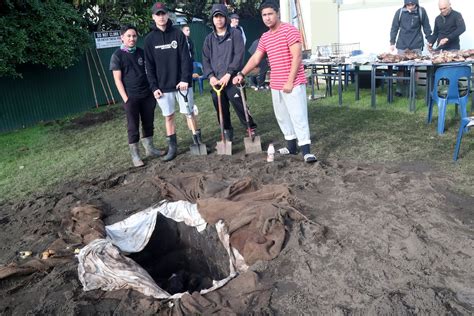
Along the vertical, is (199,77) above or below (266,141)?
above

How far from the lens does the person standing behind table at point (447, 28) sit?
8102mm

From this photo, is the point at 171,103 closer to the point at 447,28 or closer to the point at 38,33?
the point at 38,33

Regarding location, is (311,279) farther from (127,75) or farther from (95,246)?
(127,75)

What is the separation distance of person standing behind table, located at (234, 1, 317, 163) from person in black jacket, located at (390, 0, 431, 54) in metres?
4.43

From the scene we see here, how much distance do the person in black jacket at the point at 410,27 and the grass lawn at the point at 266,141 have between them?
1.08m

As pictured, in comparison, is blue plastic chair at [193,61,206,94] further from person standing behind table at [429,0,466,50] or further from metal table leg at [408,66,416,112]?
person standing behind table at [429,0,466,50]

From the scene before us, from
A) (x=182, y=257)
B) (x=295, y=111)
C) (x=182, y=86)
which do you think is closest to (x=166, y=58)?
(x=182, y=86)

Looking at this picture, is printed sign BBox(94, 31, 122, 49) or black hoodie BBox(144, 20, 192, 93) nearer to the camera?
black hoodie BBox(144, 20, 192, 93)

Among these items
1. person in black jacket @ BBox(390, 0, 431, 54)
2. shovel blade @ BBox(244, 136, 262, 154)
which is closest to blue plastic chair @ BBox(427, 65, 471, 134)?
person in black jacket @ BBox(390, 0, 431, 54)

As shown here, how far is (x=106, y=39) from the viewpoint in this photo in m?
11.6

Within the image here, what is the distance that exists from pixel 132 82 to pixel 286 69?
215cm

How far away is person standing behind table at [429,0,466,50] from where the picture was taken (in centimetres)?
810

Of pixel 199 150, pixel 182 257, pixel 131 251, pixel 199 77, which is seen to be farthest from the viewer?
pixel 199 77

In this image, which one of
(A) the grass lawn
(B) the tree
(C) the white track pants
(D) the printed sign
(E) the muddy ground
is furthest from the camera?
(D) the printed sign
